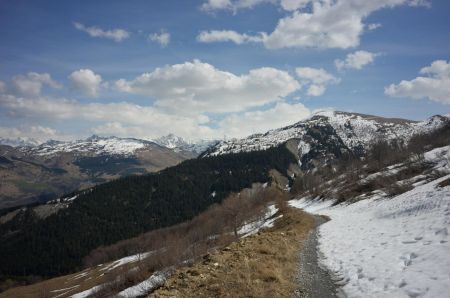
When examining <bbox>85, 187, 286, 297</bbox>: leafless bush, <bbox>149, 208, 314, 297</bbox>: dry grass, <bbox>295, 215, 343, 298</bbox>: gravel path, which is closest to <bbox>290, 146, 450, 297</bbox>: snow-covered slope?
<bbox>295, 215, 343, 298</bbox>: gravel path

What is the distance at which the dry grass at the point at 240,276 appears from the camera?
55.4 ft

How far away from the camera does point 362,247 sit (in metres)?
25.5

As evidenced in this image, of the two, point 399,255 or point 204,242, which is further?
point 204,242

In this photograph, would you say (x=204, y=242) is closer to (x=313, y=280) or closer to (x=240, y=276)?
(x=313, y=280)

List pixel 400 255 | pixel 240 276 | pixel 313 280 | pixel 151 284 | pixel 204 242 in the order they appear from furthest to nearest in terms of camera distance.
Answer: pixel 204 242, pixel 151 284, pixel 400 255, pixel 313 280, pixel 240 276

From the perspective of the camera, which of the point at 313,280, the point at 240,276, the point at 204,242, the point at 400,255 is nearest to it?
the point at 240,276

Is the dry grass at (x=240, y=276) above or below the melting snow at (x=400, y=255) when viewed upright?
above

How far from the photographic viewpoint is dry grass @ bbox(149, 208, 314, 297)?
665 inches

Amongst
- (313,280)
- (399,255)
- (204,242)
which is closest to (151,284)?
(313,280)

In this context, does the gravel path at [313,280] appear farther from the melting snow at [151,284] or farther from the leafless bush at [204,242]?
the leafless bush at [204,242]

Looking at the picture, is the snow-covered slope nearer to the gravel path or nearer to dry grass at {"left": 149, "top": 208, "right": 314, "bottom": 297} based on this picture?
the gravel path

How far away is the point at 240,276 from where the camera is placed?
Result: 18.8 metres

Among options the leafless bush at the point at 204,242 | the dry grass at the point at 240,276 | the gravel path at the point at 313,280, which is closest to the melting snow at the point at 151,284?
the dry grass at the point at 240,276

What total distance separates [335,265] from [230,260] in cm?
732
